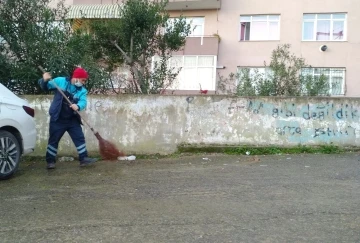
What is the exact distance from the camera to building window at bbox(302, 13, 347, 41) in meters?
21.2

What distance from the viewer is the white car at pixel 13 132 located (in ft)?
18.1

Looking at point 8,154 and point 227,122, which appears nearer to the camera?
point 8,154

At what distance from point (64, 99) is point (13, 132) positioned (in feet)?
3.08

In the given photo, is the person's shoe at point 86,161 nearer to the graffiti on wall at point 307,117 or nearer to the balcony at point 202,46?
the graffiti on wall at point 307,117

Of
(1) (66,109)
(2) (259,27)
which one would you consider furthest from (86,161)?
(2) (259,27)

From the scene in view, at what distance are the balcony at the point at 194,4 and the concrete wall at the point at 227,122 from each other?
14525 mm

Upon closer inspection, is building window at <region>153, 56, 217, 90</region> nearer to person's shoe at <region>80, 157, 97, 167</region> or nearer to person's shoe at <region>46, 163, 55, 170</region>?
person's shoe at <region>80, 157, 97, 167</region>

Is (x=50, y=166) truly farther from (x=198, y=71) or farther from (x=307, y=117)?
(x=198, y=71)

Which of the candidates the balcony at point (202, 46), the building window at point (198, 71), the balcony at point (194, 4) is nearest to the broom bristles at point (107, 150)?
the building window at point (198, 71)

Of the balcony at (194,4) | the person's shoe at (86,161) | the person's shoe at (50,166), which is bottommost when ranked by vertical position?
the person's shoe at (50,166)

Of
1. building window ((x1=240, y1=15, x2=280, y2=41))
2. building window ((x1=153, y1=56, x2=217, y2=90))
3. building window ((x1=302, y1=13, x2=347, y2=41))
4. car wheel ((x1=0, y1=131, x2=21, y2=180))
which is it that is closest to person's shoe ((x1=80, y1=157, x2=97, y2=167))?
car wheel ((x1=0, y1=131, x2=21, y2=180))

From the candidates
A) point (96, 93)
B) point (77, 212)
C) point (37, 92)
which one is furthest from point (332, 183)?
point (37, 92)

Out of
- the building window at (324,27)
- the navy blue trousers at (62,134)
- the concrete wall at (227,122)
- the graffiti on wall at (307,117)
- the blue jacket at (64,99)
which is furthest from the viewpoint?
the building window at (324,27)

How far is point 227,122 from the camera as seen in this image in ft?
26.3
